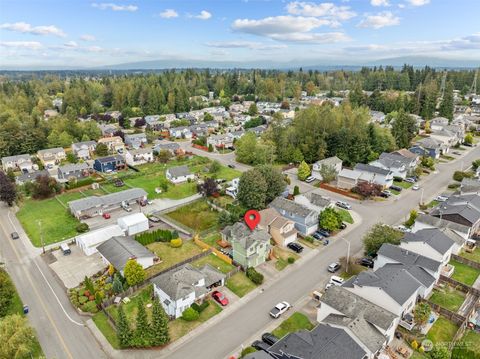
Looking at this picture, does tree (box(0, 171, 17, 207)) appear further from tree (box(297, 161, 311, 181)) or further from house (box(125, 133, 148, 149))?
tree (box(297, 161, 311, 181))

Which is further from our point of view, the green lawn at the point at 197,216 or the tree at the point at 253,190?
the green lawn at the point at 197,216

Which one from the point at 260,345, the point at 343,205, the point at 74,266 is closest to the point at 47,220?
the point at 74,266

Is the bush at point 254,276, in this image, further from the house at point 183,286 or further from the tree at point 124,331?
the tree at point 124,331

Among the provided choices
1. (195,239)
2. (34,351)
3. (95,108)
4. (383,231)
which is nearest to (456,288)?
(383,231)

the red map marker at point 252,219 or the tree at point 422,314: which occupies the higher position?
the red map marker at point 252,219

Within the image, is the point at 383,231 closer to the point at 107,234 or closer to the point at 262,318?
the point at 262,318

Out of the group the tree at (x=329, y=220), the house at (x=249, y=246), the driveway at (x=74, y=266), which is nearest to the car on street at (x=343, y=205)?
the tree at (x=329, y=220)
